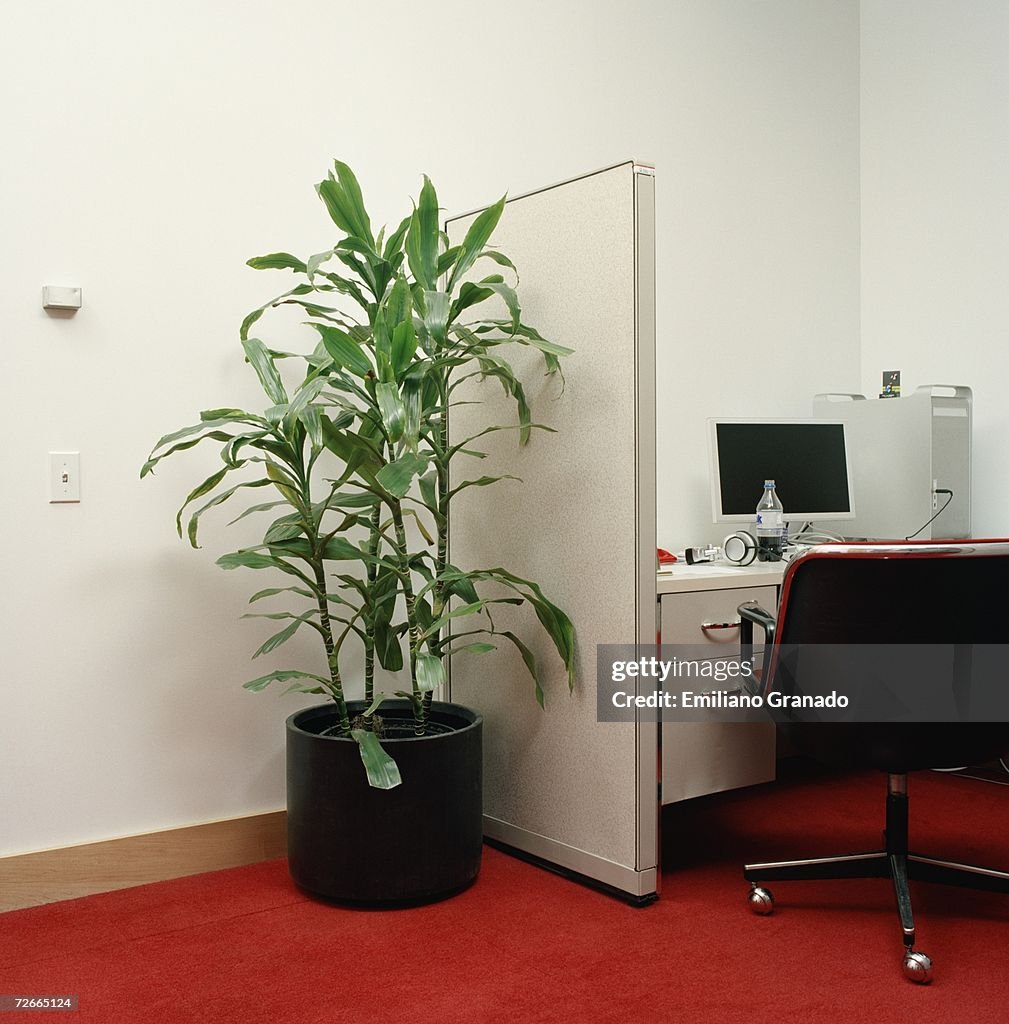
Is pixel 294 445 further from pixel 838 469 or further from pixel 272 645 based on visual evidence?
pixel 838 469

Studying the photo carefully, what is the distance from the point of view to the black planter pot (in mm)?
2391

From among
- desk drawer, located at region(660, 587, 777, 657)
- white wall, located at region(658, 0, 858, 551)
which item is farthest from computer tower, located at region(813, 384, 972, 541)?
desk drawer, located at region(660, 587, 777, 657)

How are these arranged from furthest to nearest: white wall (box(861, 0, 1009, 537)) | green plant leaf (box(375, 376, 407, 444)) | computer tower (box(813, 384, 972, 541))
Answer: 1. white wall (box(861, 0, 1009, 537))
2. computer tower (box(813, 384, 972, 541))
3. green plant leaf (box(375, 376, 407, 444))

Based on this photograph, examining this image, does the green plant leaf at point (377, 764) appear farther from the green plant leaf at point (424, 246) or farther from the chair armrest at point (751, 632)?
the green plant leaf at point (424, 246)

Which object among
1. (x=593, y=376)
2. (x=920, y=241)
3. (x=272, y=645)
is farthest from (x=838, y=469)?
(x=272, y=645)

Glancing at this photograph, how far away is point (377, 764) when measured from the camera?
230 centimetres

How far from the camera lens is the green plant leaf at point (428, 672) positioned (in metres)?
2.36

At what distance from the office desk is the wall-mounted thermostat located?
148cm

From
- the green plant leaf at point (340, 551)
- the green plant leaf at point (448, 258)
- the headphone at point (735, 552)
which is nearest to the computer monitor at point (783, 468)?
the headphone at point (735, 552)

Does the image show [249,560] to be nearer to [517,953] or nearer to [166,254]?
[166,254]

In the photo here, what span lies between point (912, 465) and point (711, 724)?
1.42 m

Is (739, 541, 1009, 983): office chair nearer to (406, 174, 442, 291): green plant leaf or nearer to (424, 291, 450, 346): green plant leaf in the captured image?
(424, 291, 450, 346): green plant leaf

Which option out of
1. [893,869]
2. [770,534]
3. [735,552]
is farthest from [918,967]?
[770,534]

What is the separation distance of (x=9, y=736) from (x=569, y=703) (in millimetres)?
1272
